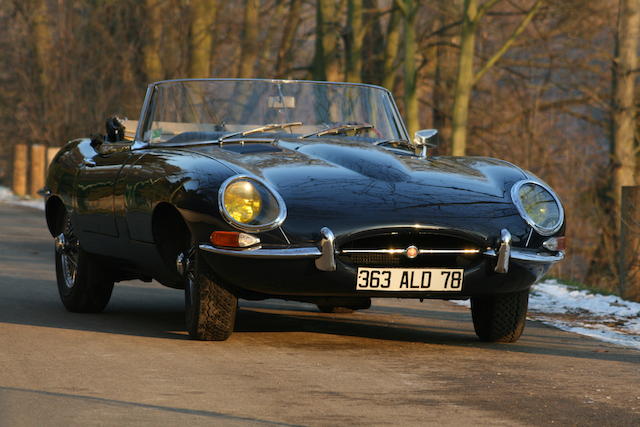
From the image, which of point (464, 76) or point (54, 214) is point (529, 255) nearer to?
point (54, 214)

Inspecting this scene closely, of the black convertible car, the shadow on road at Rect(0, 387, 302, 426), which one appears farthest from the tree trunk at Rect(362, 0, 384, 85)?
the shadow on road at Rect(0, 387, 302, 426)

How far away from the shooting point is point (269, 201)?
632 cm

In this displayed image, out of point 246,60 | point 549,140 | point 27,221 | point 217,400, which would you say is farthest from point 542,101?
point 217,400

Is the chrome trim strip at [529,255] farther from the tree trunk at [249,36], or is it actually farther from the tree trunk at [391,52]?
the tree trunk at [249,36]

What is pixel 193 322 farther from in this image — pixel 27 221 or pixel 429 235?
pixel 27 221

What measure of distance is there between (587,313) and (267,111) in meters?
2.83

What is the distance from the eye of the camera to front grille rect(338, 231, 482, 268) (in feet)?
20.7

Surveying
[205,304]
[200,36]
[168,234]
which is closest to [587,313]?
[168,234]

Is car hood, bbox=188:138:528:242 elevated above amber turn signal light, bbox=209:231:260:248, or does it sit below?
above

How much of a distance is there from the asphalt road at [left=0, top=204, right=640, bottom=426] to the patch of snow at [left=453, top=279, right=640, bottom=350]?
261mm

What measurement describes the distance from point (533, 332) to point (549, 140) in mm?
23267

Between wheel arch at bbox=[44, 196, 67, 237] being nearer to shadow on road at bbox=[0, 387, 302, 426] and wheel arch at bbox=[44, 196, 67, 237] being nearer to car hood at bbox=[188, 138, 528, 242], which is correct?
car hood at bbox=[188, 138, 528, 242]

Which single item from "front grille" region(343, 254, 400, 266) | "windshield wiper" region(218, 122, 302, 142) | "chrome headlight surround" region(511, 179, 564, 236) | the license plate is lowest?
the license plate

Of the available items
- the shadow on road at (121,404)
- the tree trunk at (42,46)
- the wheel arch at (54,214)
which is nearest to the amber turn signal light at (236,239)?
the shadow on road at (121,404)
